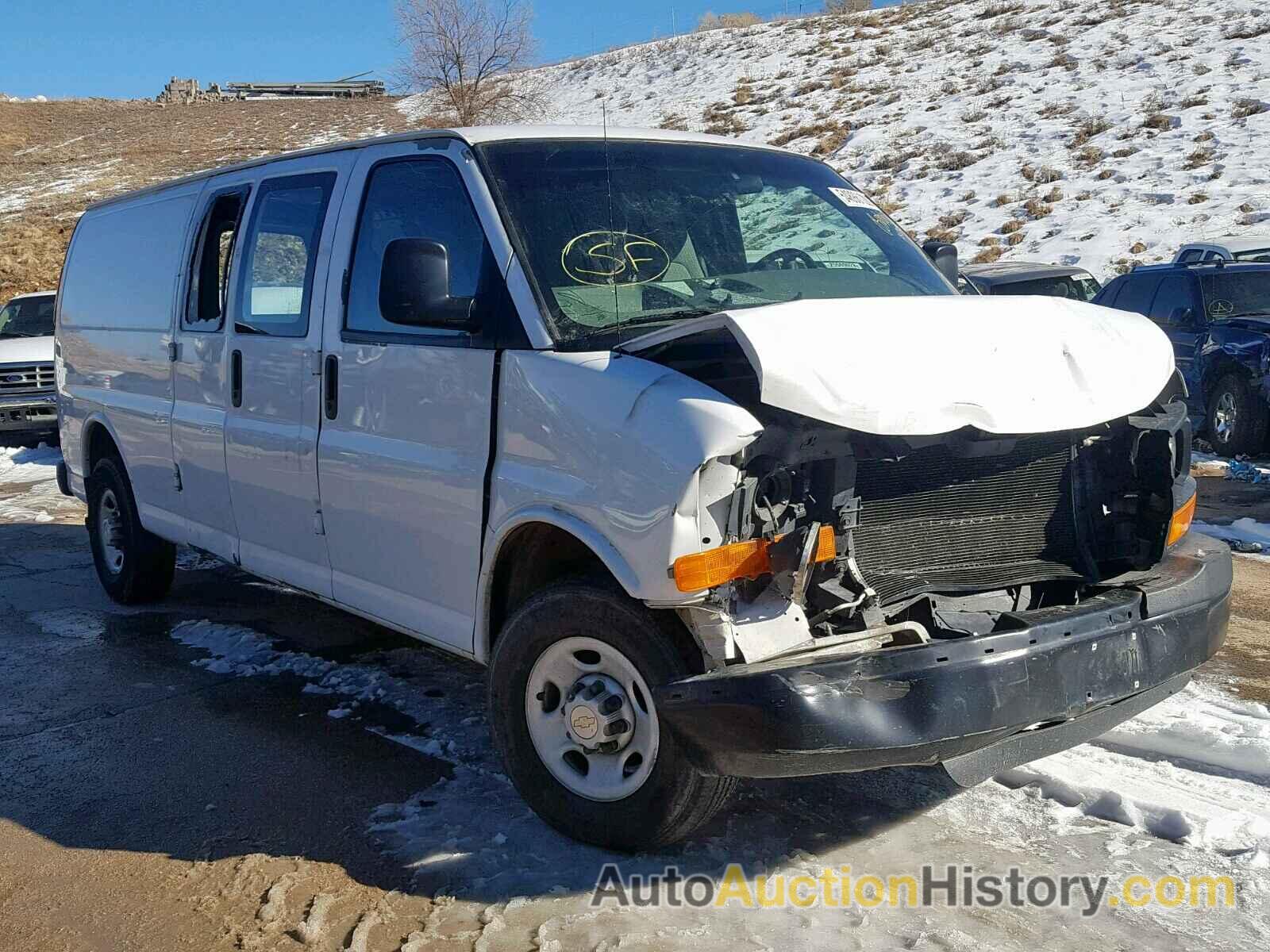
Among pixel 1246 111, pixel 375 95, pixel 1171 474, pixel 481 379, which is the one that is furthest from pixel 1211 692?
pixel 375 95

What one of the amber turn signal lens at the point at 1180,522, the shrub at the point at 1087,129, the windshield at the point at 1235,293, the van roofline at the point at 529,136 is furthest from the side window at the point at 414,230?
the shrub at the point at 1087,129

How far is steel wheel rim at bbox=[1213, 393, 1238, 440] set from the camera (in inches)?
420

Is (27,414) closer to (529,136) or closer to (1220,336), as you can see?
(529,136)

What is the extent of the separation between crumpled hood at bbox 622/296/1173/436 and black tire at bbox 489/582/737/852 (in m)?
0.74

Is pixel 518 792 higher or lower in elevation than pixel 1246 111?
lower

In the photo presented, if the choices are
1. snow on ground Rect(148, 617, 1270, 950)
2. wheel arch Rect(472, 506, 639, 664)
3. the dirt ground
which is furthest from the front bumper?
wheel arch Rect(472, 506, 639, 664)

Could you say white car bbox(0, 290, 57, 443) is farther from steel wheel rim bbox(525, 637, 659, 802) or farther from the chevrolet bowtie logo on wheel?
the chevrolet bowtie logo on wheel

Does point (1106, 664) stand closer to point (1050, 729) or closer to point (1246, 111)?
point (1050, 729)

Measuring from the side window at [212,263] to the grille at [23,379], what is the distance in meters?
8.99

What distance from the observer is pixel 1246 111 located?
85.9ft

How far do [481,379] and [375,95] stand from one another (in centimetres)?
5731

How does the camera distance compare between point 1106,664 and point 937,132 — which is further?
point 937,132

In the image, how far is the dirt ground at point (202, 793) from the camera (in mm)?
3451

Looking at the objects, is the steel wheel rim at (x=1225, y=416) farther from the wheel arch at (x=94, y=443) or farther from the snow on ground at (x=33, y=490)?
the snow on ground at (x=33, y=490)
